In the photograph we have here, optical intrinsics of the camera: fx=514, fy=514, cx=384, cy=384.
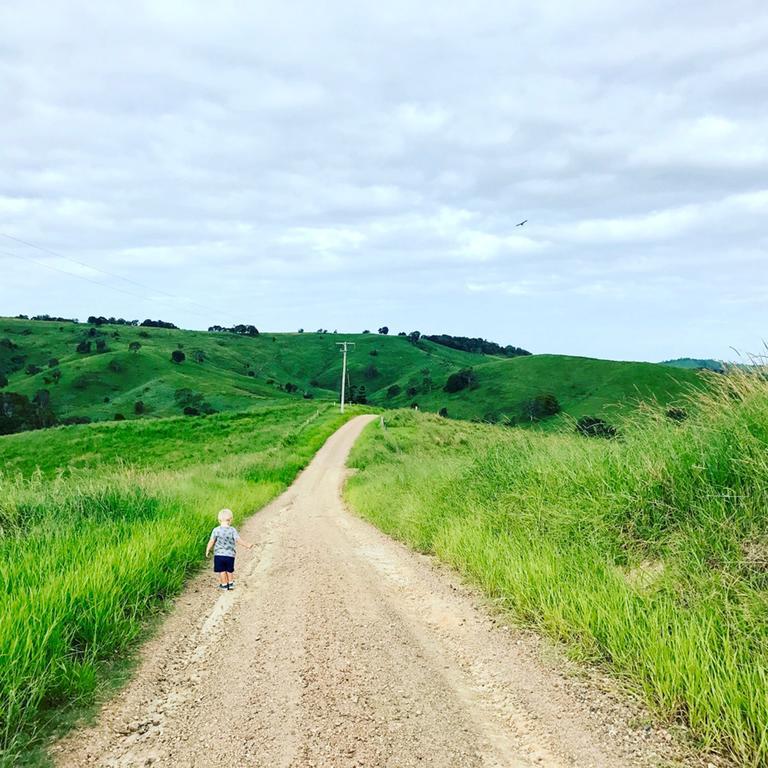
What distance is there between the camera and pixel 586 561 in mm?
6602

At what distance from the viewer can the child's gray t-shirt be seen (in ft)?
27.5

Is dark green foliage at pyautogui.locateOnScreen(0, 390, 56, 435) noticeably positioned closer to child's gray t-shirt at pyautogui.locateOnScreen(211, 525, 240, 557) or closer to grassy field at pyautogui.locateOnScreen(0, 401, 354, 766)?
grassy field at pyautogui.locateOnScreen(0, 401, 354, 766)

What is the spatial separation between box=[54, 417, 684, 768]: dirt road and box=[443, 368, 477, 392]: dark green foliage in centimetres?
14524

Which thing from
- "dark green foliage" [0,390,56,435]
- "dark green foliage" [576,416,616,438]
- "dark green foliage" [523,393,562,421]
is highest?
"dark green foliage" [576,416,616,438]

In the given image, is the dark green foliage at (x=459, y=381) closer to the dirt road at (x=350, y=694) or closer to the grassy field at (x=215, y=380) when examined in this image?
the grassy field at (x=215, y=380)

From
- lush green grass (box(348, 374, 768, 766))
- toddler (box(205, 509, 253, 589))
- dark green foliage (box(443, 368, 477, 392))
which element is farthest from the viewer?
dark green foliage (box(443, 368, 477, 392))

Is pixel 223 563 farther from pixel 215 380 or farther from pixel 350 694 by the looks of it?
pixel 215 380

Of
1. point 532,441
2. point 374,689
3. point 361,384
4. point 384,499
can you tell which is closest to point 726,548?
point 374,689

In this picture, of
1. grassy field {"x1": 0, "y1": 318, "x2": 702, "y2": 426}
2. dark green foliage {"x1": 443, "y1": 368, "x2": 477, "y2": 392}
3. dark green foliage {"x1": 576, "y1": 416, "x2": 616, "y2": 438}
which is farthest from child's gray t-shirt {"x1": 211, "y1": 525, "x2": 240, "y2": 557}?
dark green foliage {"x1": 443, "y1": 368, "x2": 477, "y2": 392}

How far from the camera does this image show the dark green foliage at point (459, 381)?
498 feet

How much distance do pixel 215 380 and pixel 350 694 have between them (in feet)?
460

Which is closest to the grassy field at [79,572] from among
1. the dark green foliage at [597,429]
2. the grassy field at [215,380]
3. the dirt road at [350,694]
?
the dirt road at [350,694]

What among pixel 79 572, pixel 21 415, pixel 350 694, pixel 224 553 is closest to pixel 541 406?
pixel 21 415

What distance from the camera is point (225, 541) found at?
8.48 m
